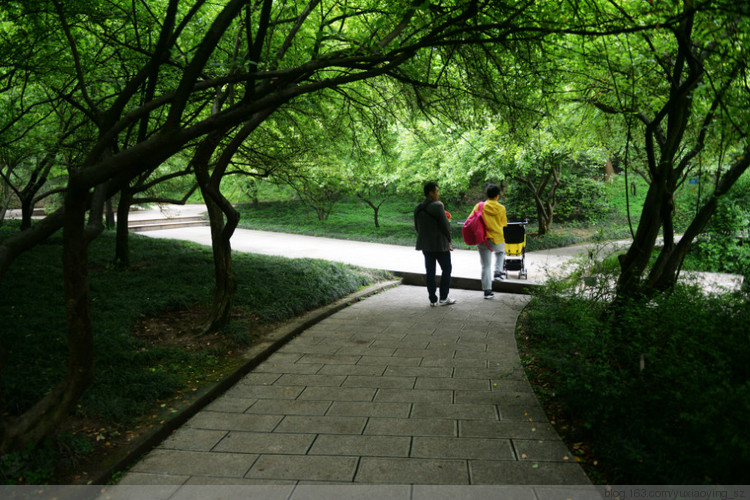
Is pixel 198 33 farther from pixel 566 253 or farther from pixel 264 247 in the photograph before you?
pixel 566 253

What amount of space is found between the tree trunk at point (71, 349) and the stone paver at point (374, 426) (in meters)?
0.64

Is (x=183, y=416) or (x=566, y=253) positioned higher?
(x=566, y=253)

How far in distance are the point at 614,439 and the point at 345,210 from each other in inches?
951

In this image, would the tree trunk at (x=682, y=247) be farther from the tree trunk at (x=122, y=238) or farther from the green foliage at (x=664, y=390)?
the tree trunk at (x=122, y=238)

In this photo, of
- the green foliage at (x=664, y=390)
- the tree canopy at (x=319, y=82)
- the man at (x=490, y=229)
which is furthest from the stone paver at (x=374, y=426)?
the man at (x=490, y=229)

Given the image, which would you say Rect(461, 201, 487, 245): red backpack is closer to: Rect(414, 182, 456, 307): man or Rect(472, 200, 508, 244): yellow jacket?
Rect(472, 200, 508, 244): yellow jacket

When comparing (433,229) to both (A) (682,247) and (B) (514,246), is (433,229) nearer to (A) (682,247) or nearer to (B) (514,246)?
(B) (514,246)

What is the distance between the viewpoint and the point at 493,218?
8906mm

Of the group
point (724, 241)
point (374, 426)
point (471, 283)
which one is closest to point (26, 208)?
point (471, 283)

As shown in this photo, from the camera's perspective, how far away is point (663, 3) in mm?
3982

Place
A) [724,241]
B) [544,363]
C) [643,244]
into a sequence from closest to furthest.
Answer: [544,363], [643,244], [724,241]

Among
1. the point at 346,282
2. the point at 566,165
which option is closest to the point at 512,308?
the point at 346,282

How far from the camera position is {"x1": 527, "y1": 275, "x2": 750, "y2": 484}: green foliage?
2.51 meters

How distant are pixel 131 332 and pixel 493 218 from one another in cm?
619
